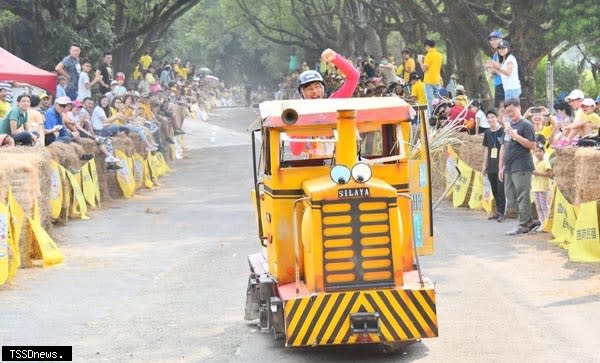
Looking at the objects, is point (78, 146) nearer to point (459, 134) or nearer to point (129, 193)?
point (129, 193)

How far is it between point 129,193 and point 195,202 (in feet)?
6.82

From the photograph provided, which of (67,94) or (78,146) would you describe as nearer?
(78,146)

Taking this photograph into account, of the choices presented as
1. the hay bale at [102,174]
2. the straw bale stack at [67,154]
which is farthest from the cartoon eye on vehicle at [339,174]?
the hay bale at [102,174]

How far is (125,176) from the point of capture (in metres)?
28.7

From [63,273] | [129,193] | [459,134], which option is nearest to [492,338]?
[63,273]

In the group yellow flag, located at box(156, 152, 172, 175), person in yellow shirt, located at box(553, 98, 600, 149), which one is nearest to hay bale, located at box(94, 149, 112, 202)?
yellow flag, located at box(156, 152, 172, 175)

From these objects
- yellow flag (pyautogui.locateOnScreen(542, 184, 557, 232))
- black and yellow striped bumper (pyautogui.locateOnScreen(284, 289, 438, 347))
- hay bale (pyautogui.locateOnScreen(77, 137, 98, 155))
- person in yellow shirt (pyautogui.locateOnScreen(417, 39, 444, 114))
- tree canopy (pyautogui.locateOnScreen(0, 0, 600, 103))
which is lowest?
yellow flag (pyautogui.locateOnScreen(542, 184, 557, 232))

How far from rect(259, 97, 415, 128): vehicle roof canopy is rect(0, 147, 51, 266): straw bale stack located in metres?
6.07

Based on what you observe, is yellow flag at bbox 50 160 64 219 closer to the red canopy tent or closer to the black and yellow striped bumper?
the red canopy tent

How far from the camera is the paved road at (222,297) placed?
1141 centimetres

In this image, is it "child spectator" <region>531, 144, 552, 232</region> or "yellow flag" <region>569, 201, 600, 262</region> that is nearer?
"yellow flag" <region>569, 201, 600, 262</region>

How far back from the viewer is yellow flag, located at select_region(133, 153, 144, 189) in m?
30.4

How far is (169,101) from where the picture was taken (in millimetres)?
43844

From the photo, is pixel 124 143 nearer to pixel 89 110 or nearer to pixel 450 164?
pixel 89 110
